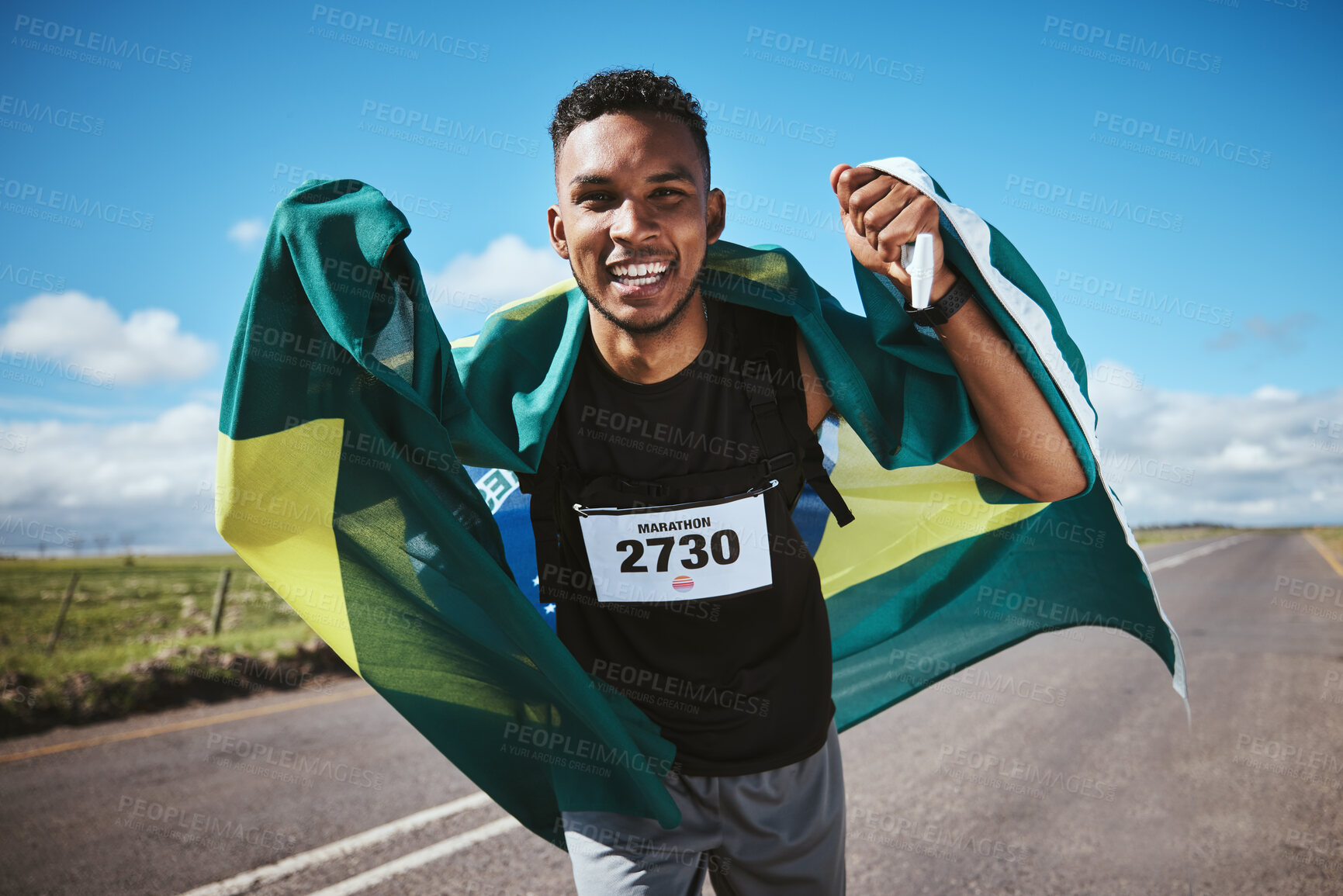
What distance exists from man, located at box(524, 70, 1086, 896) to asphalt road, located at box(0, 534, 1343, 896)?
6.55 ft

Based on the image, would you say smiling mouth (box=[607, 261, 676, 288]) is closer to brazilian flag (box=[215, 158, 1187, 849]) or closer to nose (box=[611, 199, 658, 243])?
nose (box=[611, 199, 658, 243])

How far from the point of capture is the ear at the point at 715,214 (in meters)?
2.38

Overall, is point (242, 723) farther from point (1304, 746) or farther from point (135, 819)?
point (1304, 746)

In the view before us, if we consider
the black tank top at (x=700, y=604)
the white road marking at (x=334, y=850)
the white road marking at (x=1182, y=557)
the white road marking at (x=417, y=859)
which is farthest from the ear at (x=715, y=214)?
the white road marking at (x=1182, y=557)

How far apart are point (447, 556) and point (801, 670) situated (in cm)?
105

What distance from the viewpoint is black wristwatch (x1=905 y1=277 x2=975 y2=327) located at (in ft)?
6.50

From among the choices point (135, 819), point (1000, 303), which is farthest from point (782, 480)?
point (135, 819)

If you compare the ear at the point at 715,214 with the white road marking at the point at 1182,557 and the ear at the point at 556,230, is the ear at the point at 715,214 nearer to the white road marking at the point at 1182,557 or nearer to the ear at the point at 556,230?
the ear at the point at 556,230

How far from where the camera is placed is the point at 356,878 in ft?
12.6

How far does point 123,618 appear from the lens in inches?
717

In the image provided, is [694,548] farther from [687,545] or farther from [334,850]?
[334,850]

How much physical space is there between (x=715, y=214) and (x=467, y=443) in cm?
99

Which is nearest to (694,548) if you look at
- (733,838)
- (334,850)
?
(733,838)

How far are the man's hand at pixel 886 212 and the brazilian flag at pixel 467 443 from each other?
37 millimetres
